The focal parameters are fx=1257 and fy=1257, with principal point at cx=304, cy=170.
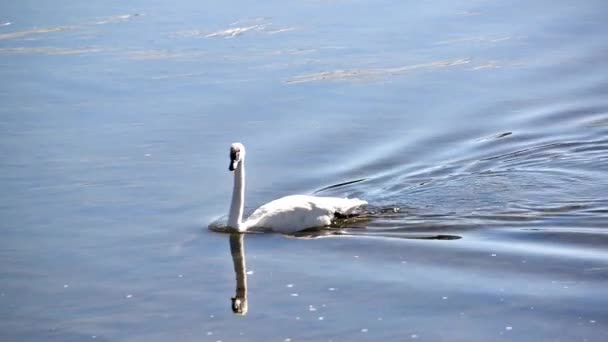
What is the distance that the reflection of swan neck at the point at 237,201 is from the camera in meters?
14.6

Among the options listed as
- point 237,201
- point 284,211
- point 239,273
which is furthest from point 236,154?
point 239,273

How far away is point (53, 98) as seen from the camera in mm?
20203

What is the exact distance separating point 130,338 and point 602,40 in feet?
46.6

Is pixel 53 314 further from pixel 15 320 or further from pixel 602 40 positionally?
pixel 602 40

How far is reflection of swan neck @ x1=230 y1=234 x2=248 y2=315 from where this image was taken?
12.2 metres

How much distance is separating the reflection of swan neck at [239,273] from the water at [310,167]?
0.15 ft

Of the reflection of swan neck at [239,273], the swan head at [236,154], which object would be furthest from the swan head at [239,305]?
the swan head at [236,154]

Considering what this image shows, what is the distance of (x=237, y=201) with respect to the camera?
48.1ft

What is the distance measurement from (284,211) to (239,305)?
2.37 meters

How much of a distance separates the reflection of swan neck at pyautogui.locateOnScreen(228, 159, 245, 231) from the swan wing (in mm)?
137

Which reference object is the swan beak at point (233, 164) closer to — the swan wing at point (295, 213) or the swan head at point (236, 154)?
the swan head at point (236, 154)

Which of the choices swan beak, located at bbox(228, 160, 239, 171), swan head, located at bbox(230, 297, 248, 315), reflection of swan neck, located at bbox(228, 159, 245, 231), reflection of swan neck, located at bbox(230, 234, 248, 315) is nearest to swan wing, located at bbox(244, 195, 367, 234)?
reflection of swan neck, located at bbox(228, 159, 245, 231)

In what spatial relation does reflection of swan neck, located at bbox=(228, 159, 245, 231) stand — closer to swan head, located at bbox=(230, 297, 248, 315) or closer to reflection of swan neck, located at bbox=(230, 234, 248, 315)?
reflection of swan neck, located at bbox=(230, 234, 248, 315)

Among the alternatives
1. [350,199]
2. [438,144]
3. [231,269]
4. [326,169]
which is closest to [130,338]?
[231,269]
